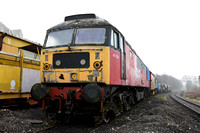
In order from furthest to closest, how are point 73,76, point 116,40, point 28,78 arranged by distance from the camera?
point 28,78 → point 116,40 → point 73,76

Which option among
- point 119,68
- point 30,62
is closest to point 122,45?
point 119,68

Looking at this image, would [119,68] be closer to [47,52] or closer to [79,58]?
[79,58]

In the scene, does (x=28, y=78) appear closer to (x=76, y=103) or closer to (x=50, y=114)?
(x=50, y=114)

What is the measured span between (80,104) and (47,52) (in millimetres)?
2033

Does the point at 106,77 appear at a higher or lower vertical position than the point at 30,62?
lower

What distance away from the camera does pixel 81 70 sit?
577 centimetres

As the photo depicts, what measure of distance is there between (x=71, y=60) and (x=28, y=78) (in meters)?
3.82

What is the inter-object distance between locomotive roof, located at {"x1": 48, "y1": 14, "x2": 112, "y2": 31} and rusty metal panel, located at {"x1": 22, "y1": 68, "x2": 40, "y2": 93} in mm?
3004

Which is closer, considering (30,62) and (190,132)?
(190,132)

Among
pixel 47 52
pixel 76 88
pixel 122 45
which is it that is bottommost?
pixel 76 88

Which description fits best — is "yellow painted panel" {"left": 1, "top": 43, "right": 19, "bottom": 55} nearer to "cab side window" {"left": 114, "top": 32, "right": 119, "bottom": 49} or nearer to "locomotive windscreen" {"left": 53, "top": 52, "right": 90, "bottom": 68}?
"locomotive windscreen" {"left": 53, "top": 52, "right": 90, "bottom": 68}

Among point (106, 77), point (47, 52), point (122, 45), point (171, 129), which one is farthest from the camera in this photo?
point (122, 45)

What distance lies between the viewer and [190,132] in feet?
17.5

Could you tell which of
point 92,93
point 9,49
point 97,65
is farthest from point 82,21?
point 9,49
